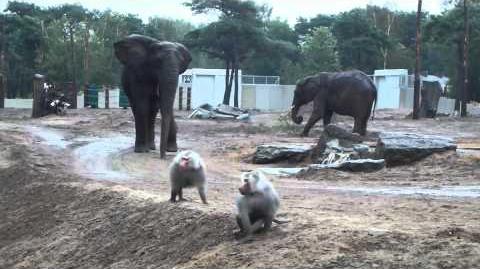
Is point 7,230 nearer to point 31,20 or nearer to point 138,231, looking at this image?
point 138,231

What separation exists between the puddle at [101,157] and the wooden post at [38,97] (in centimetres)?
1292

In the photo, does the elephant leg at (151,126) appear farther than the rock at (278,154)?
Yes

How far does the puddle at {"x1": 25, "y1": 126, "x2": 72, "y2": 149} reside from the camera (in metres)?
21.5

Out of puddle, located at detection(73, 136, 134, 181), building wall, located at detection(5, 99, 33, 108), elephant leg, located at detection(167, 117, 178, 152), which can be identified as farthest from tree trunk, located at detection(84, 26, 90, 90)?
elephant leg, located at detection(167, 117, 178, 152)

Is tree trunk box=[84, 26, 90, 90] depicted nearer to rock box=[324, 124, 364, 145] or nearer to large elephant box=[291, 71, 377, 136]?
large elephant box=[291, 71, 377, 136]

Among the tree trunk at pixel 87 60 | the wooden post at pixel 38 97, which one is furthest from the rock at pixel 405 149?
the tree trunk at pixel 87 60

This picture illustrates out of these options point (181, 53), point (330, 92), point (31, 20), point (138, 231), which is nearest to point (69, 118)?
point (330, 92)

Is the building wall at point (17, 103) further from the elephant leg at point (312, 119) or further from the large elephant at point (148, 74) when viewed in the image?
the large elephant at point (148, 74)

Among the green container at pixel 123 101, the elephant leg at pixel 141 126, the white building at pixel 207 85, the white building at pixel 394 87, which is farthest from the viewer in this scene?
the white building at pixel 207 85

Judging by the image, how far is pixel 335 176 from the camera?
15648 millimetres

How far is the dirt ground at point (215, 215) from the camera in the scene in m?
8.09

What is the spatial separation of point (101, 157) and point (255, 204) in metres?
10.7

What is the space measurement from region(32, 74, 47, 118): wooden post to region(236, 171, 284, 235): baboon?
1123 inches

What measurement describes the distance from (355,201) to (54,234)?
465cm
